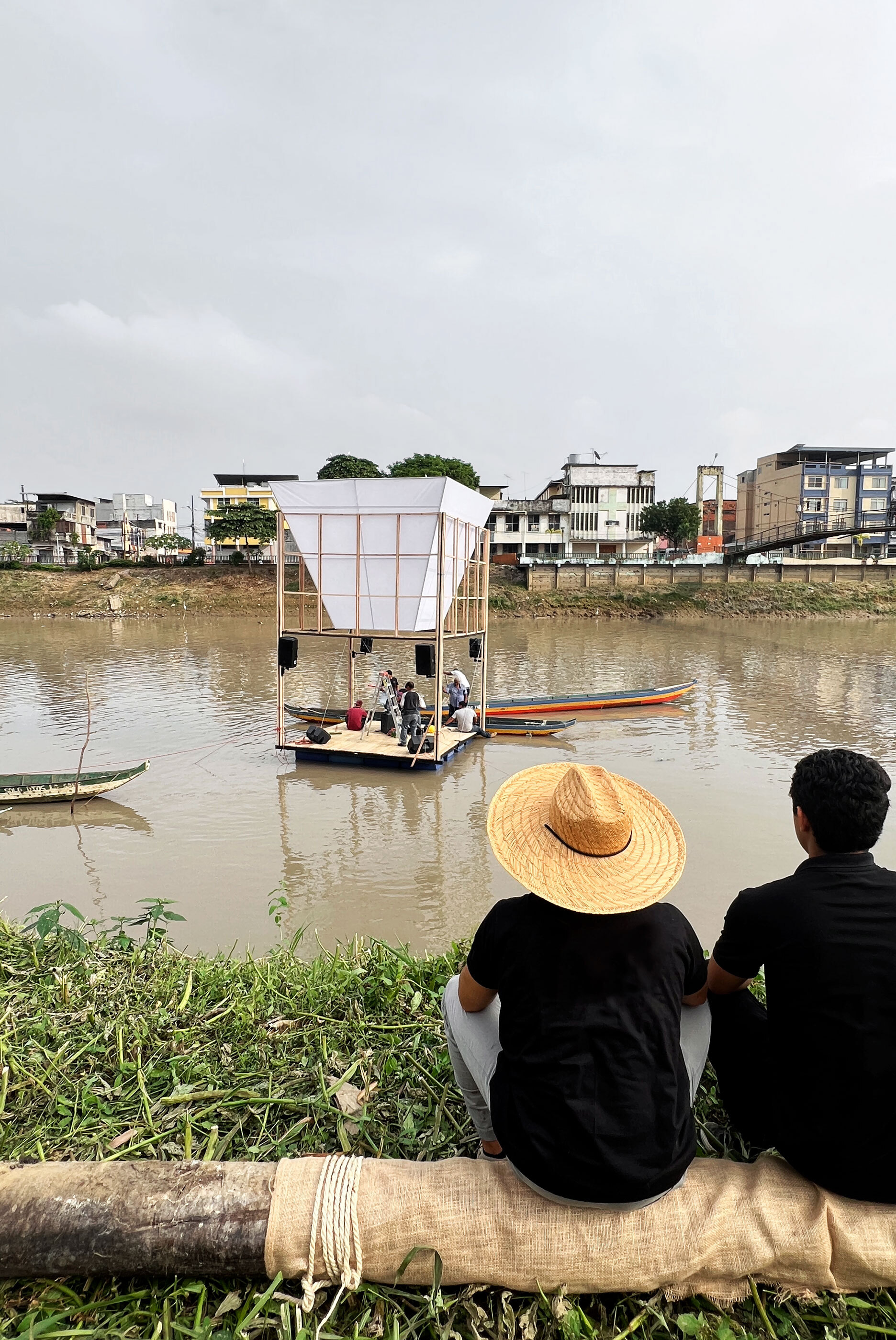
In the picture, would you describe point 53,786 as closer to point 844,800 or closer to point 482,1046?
point 482,1046

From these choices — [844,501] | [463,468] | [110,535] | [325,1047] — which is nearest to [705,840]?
[325,1047]

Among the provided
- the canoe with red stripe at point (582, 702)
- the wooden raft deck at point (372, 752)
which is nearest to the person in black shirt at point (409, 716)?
the wooden raft deck at point (372, 752)

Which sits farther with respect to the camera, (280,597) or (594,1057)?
(280,597)

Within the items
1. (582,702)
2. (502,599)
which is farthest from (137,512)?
(582,702)

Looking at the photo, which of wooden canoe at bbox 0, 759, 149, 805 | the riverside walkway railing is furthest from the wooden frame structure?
the riverside walkway railing

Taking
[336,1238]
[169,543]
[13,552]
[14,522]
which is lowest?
→ [336,1238]

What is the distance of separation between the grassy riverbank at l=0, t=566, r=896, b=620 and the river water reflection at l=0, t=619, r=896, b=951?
710 inches

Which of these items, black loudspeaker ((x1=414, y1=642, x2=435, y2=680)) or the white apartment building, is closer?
black loudspeaker ((x1=414, y1=642, x2=435, y2=680))

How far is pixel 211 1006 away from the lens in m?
3.72

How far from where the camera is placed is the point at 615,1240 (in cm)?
201

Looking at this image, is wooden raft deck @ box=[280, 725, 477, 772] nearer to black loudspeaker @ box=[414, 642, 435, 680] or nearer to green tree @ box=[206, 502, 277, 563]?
black loudspeaker @ box=[414, 642, 435, 680]

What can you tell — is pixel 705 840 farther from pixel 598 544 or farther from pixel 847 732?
pixel 598 544

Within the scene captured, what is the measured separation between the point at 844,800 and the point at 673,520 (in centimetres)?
6026

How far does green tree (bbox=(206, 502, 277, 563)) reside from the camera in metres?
51.0
